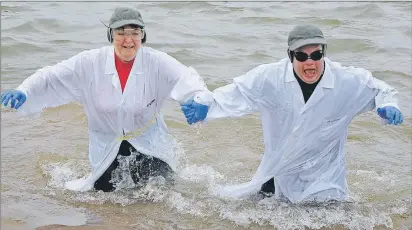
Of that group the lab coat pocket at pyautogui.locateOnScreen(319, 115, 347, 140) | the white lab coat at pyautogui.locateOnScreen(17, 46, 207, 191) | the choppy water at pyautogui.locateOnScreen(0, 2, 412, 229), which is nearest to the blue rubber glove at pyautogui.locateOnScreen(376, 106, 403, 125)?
the lab coat pocket at pyautogui.locateOnScreen(319, 115, 347, 140)

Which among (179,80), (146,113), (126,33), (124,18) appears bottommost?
(146,113)

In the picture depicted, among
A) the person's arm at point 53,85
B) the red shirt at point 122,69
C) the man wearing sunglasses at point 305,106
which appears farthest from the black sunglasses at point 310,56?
the person's arm at point 53,85

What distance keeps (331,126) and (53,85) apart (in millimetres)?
2029

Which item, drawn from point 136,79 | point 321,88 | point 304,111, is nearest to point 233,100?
point 304,111

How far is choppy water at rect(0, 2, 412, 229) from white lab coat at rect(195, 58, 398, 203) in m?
0.33

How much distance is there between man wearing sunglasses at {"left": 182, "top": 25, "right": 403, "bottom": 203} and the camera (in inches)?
168

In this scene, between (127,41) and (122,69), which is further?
(122,69)

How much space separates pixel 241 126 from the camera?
7293 millimetres

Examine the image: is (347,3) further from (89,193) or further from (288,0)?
(89,193)

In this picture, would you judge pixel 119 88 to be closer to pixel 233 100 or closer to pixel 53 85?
pixel 53 85

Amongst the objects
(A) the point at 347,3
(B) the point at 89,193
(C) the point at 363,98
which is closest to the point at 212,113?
(C) the point at 363,98

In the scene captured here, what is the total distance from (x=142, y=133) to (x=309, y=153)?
130 centimetres

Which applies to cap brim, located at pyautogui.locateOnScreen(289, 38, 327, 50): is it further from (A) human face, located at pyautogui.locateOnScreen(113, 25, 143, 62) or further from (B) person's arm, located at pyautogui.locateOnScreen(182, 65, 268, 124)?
(A) human face, located at pyautogui.locateOnScreen(113, 25, 143, 62)

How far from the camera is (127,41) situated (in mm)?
4742
